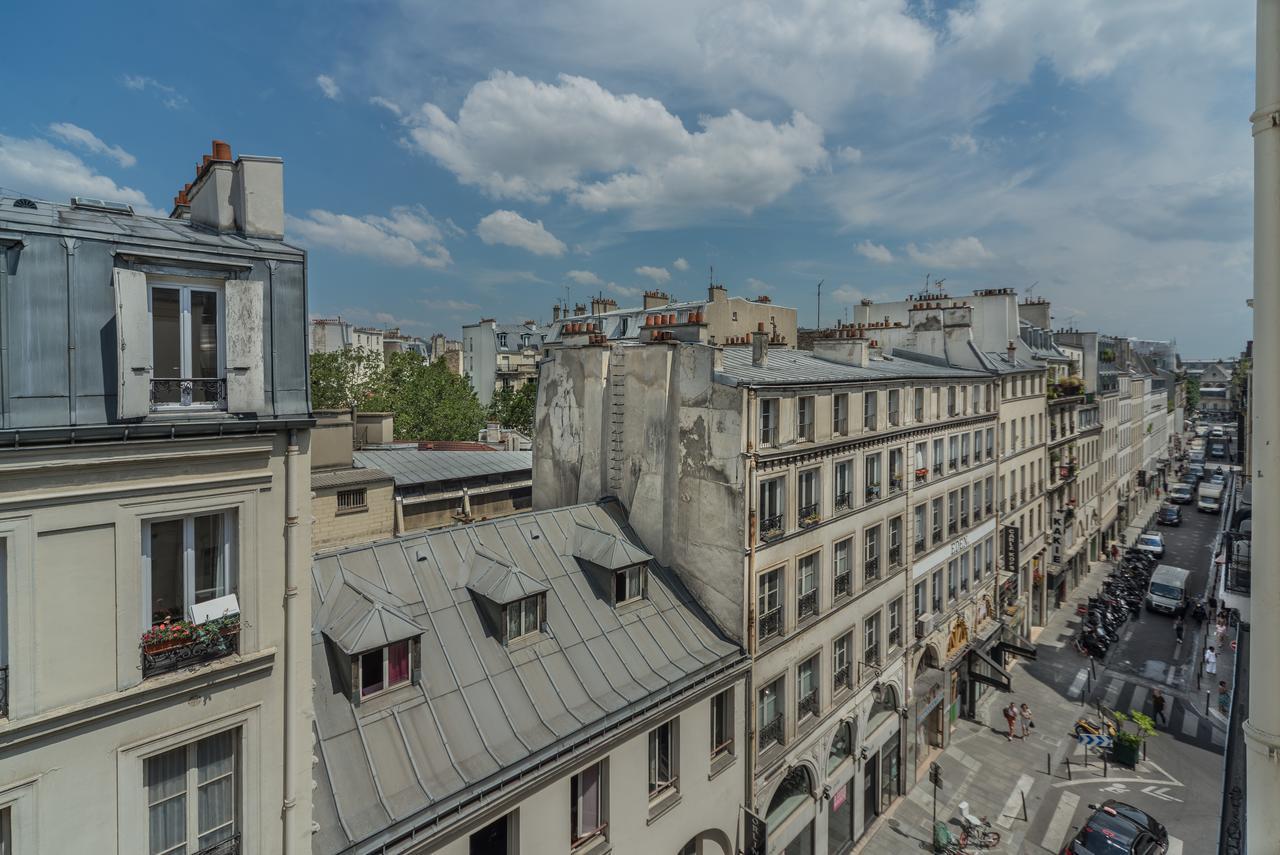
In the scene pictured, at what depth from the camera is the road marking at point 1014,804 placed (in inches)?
848

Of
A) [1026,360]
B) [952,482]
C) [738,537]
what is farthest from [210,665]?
[1026,360]

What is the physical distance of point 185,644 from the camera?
24.7 ft

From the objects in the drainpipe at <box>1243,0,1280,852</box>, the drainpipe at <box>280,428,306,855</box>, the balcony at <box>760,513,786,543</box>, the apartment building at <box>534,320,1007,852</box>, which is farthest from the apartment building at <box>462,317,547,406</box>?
the drainpipe at <box>1243,0,1280,852</box>

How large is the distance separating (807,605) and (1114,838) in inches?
446

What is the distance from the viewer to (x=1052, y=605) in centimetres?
4159

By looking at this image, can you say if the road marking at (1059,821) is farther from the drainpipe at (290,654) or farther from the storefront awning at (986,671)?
the drainpipe at (290,654)

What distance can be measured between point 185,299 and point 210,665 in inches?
170

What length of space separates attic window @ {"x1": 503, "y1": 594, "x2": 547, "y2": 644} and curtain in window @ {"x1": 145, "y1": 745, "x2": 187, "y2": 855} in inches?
242

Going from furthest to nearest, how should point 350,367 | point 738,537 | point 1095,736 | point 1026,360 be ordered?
point 350,367 < point 1026,360 < point 1095,736 < point 738,537

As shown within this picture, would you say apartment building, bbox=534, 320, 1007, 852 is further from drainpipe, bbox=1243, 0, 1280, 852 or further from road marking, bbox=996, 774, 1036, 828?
drainpipe, bbox=1243, 0, 1280, 852

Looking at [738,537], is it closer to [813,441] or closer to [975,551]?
[813,441]

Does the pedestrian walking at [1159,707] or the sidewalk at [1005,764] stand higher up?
the pedestrian walking at [1159,707]

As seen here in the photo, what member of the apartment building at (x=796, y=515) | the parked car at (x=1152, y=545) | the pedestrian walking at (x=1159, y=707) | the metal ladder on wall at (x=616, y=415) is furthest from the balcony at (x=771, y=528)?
the parked car at (x=1152, y=545)

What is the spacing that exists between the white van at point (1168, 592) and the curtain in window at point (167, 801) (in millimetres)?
49558
